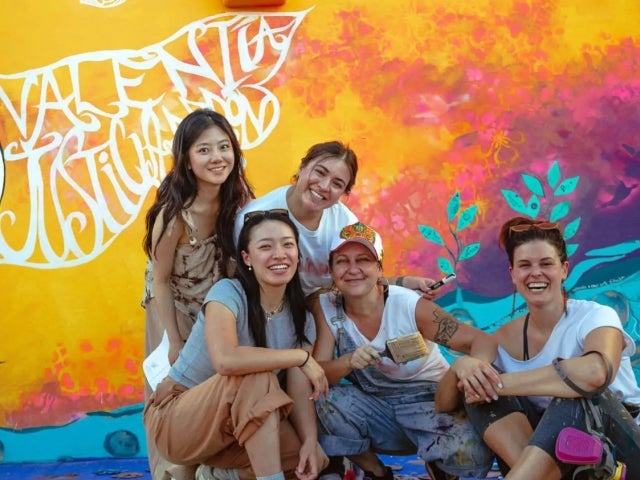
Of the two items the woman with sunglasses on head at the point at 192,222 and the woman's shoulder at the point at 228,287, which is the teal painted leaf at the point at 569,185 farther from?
the woman's shoulder at the point at 228,287

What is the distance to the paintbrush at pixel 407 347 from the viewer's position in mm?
3318

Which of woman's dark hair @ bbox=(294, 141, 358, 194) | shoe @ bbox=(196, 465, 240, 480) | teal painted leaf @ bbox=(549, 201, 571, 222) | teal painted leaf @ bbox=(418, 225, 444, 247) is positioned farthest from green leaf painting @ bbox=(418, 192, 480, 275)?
shoe @ bbox=(196, 465, 240, 480)

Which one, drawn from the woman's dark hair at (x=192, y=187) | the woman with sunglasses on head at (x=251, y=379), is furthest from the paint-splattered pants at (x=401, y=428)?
the woman's dark hair at (x=192, y=187)

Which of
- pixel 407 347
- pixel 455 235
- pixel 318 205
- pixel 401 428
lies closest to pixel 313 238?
pixel 318 205

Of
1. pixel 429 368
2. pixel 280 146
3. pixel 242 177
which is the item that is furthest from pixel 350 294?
pixel 280 146

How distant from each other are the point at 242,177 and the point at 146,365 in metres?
0.90

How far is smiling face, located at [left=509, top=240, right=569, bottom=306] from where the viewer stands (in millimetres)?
3188

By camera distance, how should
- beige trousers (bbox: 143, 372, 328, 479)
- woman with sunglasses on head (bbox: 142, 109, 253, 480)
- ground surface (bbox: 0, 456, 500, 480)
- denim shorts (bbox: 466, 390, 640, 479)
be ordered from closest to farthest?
denim shorts (bbox: 466, 390, 640, 479), beige trousers (bbox: 143, 372, 328, 479), woman with sunglasses on head (bbox: 142, 109, 253, 480), ground surface (bbox: 0, 456, 500, 480)

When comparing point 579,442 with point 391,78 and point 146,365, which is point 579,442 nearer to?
point 146,365

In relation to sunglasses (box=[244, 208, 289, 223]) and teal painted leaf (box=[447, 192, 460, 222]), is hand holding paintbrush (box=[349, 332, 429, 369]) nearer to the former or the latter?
sunglasses (box=[244, 208, 289, 223])

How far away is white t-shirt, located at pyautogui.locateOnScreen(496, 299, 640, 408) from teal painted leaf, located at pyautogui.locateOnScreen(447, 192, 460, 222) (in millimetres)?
1538

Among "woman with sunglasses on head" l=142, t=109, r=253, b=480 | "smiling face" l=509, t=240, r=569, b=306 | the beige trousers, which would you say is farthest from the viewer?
"woman with sunglasses on head" l=142, t=109, r=253, b=480

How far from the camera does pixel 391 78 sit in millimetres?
4750

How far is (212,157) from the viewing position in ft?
11.8
